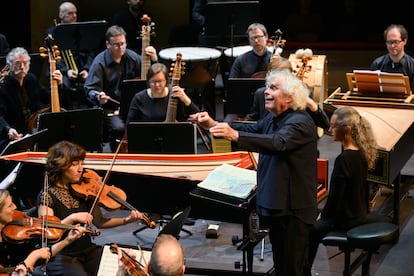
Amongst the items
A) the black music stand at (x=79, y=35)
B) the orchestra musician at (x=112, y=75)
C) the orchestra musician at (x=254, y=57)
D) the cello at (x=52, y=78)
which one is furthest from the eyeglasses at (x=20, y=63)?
the orchestra musician at (x=254, y=57)

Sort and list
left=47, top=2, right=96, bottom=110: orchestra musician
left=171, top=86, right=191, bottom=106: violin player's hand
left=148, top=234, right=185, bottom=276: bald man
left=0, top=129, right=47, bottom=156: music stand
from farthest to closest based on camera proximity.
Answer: left=47, top=2, right=96, bottom=110: orchestra musician → left=171, top=86, right=191, bottom=106: violin player's hand → left=0, top=129, right=47, bottom=156: music stand → left=148, top=234, right=185, bottom=276: bald man

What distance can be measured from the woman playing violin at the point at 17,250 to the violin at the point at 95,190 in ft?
1.20

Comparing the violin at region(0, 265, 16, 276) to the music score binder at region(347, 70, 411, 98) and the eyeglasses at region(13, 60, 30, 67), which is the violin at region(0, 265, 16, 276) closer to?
the eyeglasses at region(13, 60, 30, 67)

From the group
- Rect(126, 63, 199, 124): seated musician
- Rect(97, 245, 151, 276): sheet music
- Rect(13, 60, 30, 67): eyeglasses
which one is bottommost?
Rect(97, 245, 151, 276): sheet music

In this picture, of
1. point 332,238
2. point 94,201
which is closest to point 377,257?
point 332,238

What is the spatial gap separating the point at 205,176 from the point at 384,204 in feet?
7.34

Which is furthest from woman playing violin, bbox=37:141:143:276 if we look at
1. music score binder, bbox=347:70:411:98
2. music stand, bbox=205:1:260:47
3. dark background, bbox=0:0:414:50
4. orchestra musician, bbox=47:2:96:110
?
dark background, bbox=0:0:414:50

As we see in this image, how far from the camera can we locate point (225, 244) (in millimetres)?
6141

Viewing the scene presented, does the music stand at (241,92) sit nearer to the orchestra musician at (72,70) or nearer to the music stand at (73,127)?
the music stand at (73,127)

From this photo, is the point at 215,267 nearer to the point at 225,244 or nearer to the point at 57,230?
the point at 225,244

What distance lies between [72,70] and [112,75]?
0.69 m

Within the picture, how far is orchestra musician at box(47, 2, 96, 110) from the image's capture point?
8125 millimetres

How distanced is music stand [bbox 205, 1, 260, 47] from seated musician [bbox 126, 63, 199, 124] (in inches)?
82.9

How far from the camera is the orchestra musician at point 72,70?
812cm
